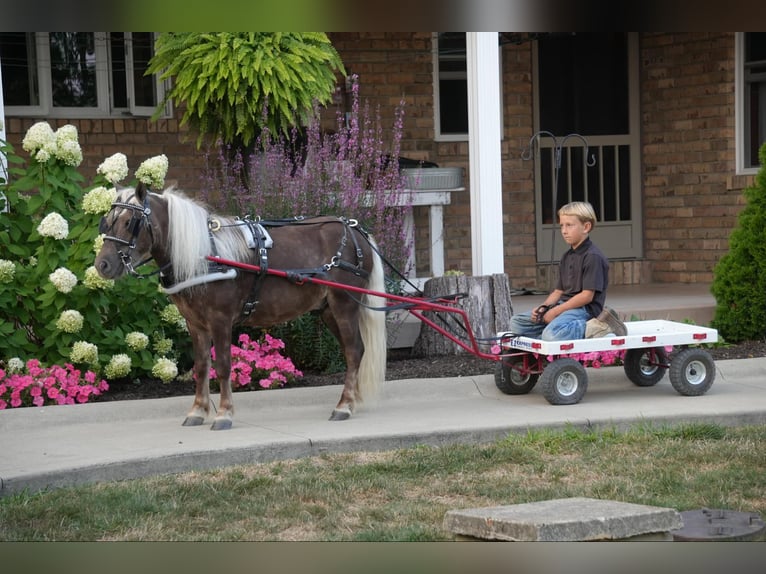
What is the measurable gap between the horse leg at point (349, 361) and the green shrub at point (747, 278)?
4.44m

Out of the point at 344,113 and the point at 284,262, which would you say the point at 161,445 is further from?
the point at 344,113

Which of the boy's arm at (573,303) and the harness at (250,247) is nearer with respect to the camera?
the harness at (250,247)

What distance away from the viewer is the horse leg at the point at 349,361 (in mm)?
7090

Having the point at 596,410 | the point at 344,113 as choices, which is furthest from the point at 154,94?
the point at 596,410

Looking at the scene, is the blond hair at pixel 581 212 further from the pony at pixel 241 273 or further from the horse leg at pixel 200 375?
the horse leg at pixel 200 375

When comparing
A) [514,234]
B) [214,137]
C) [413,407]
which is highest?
[214,137]

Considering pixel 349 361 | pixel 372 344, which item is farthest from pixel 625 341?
pixel 349 361

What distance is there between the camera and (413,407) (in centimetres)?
764

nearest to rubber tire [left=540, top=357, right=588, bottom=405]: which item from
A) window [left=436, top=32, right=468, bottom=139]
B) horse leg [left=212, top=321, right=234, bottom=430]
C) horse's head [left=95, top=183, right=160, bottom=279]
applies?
horse leg [left=212, top=321, right=234, bottom=430]

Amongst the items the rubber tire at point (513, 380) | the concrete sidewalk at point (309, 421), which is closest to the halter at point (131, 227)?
the concrete sidewalk at point (309, 421)

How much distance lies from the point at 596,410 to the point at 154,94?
673 cm

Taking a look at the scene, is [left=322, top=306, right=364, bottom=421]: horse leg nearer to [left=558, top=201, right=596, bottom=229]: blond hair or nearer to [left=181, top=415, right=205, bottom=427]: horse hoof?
[left=181, top=415, right=205, bottom=427]: horse hoof

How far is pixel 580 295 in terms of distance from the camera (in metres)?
7.37

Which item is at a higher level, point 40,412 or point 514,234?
point 514,234
